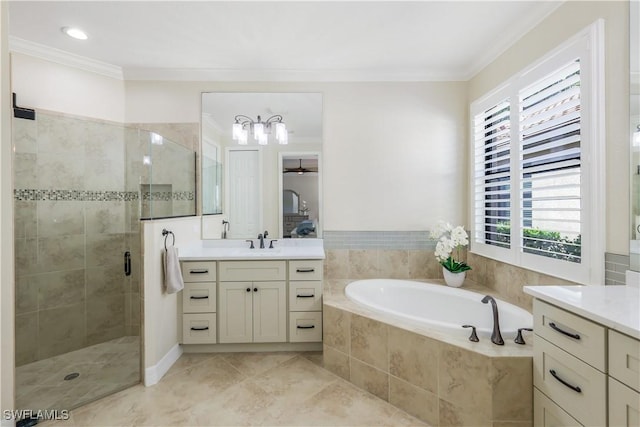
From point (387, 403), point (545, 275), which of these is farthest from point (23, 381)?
point (545, 275)

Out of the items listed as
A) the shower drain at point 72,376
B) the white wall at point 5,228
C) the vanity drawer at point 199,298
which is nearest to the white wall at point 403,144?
the vanity drawer at point 199,298

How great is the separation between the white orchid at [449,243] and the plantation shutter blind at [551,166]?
505mm

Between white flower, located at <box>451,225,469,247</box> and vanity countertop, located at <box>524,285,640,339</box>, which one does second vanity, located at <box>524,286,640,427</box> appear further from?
white flower, located at <box>451,225,469,247</box>

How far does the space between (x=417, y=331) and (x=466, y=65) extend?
96.5 inches

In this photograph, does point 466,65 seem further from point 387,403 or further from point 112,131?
point 112,131

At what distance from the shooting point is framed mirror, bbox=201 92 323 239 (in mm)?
2717

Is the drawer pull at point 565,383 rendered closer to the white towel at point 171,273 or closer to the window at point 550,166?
the window at point 550,166

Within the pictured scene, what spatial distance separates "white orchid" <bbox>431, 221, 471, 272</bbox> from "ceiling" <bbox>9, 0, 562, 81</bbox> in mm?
1505

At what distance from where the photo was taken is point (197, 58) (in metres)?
2.42

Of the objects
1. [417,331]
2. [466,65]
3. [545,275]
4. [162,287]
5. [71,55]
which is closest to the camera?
[417,331]

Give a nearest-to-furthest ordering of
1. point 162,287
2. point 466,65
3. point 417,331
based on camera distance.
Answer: point 417,331 < point 162,287 < point 466,65

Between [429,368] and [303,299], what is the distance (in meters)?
1.09

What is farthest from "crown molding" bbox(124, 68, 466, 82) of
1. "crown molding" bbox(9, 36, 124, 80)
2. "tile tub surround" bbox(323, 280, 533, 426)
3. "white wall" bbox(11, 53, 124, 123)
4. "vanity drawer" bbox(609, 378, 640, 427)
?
"vanity drawer" bbox(609, 378, 640, 427)

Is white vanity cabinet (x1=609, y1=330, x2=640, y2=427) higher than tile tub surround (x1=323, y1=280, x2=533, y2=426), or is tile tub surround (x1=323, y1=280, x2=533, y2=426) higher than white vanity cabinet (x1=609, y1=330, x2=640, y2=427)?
white vanity cabinet (x1=609, y1=330, x2=640, y2=427)
